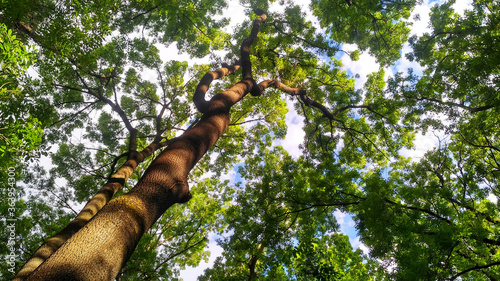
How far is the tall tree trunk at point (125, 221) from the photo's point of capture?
169cm

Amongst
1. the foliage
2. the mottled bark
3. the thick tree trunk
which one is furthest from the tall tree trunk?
the foliage

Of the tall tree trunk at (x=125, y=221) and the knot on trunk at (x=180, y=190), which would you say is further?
the knot on trunk at (x=180, y=190)

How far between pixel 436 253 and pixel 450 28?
8676 millimetres

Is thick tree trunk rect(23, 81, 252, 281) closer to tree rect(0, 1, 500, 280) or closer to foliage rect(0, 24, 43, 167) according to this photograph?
tree rect(0, 1, 500, 280)

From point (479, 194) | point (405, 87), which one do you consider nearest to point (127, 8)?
point (405, 87)

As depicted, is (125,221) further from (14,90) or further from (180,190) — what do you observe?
(14,90)

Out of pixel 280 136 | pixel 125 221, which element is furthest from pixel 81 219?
pixel 280 136

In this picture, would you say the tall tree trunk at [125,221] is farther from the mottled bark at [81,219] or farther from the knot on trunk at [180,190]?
the mottled bark at [81,219]

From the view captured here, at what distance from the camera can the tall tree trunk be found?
1.69 meters

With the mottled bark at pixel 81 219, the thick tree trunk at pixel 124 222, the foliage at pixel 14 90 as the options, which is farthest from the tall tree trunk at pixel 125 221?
the foliage at pixel 14 90

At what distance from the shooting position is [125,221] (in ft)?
7.00

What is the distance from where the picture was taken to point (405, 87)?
323 inches

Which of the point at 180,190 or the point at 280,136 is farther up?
the point at 280,136

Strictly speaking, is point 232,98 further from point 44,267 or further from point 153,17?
point 153,17
